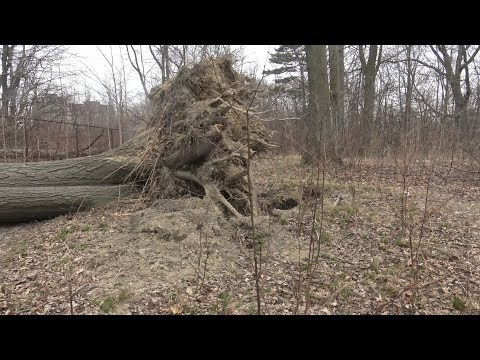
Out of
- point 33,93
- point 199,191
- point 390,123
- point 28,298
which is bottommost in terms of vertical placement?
point 28,298

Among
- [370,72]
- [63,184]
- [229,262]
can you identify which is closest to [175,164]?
[63,184]

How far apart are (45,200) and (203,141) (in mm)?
3541

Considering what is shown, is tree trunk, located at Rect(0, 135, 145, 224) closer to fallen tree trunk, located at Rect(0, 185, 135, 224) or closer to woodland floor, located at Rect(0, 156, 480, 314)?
fallen tree trunk, located at Rect(0, 185, 135, 224)

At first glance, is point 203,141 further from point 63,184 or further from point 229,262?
point 63,184

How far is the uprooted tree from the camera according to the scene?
6.56m

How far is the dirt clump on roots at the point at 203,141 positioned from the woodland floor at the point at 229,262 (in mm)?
762

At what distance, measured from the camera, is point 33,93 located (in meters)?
19.2

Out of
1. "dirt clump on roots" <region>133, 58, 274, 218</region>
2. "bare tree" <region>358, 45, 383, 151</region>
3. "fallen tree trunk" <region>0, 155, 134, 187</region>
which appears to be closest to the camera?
"dirt clump on roots" <region>133, 58, 274, 218</region>

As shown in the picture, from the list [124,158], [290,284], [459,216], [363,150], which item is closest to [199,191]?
[124,158]

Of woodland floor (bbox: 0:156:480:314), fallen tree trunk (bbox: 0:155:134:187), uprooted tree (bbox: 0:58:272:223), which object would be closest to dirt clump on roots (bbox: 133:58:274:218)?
uprooted tree (bbox: 0:58:272:223)

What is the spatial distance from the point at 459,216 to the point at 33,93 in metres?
21.8

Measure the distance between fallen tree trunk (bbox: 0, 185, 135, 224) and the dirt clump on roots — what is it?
3.53ft

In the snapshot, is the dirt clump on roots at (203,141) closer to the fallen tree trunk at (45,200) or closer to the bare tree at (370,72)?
the fallen tree trunk at (45,200)
